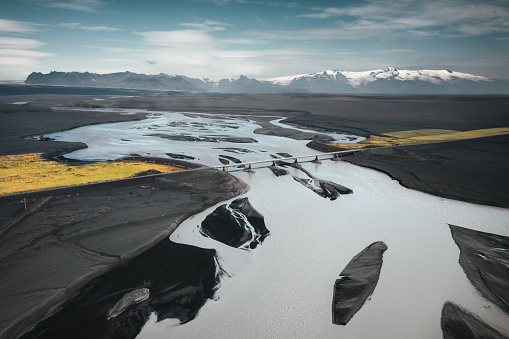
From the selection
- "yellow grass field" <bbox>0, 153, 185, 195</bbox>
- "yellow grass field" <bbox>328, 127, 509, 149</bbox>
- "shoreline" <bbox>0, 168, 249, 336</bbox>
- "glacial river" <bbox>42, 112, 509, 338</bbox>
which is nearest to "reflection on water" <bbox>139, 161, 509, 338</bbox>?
"glacial river" <bbox>42, 112, 509, 338</bbox>

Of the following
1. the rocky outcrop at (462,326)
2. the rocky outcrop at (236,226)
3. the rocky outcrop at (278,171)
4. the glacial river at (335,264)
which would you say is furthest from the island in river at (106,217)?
the rocky outcrop at (462,326)

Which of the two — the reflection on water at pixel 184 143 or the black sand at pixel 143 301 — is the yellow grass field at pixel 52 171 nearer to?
the reflection on water at pixel 184 143

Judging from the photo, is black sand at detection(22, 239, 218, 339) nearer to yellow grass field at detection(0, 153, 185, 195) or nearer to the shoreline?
the shoreline

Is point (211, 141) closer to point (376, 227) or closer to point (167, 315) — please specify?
point (376, 227)

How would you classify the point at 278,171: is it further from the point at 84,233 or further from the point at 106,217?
the point at 84,233

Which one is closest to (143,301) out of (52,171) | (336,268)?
(336,268)

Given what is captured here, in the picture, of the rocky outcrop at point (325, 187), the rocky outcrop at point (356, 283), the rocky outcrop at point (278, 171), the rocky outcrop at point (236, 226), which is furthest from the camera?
the rocky outcrop at point (278, 171)
